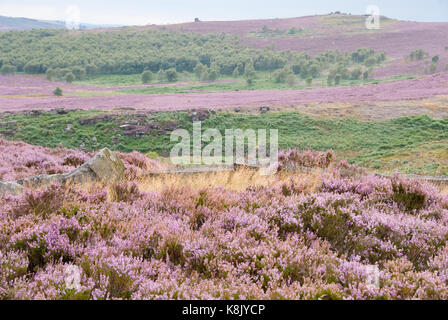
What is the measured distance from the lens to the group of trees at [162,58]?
226ft

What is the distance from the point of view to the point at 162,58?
81.9m

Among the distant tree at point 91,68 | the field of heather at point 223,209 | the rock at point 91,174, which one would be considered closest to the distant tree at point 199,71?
the distant tree at point 91,68

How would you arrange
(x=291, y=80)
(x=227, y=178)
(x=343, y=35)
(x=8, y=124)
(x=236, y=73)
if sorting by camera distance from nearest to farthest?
(x=227, y=178) < (x=8, y=124) < (x=291, y=80) < (x=236, y=73) < (x=343, y=35)

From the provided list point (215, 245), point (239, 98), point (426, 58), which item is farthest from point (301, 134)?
point (426, 58)

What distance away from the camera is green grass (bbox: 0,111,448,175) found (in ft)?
81.1

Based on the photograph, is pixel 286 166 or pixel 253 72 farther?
pixel 253 72

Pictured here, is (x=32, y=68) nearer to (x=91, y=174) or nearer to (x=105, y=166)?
(x=105, y=166)

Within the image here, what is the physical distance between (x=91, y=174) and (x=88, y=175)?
79 millimetres

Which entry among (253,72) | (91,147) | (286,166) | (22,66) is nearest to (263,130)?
(91,147)

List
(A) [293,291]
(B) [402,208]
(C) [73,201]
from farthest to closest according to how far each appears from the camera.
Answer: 1. (B) [402,208]
2. (C) [73,201]
3. (A) [293,291]

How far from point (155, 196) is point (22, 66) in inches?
3281

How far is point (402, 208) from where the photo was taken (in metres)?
5.46

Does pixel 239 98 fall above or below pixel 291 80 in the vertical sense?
below

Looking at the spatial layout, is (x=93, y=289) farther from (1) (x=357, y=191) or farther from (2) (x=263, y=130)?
(2) (x=263, y=130)
